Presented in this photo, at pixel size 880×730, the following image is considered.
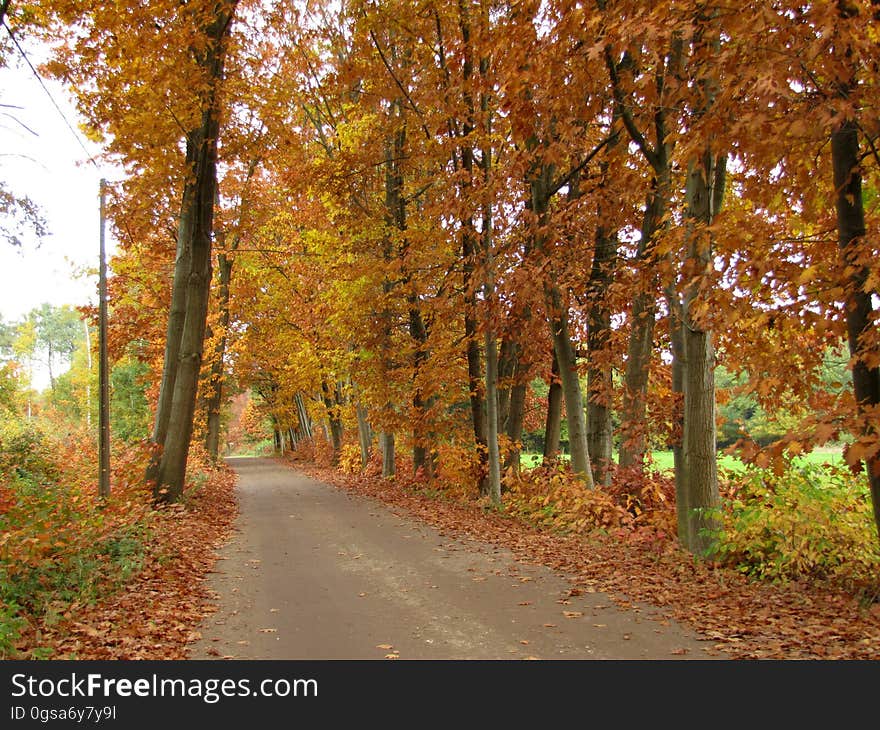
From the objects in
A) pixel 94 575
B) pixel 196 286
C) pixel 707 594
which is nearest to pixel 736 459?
pixel 707 594

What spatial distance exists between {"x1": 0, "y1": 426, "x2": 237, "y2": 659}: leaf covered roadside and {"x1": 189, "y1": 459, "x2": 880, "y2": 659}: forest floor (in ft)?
1.34

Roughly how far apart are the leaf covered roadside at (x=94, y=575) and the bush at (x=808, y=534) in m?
6.11

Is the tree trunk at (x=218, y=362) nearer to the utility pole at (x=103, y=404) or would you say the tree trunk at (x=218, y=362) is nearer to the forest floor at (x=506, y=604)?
the utility pole at (x=103, y=404)

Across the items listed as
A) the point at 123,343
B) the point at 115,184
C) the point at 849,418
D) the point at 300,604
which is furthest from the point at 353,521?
the point at 123,343

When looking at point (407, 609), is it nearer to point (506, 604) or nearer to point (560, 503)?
point (506, 604)

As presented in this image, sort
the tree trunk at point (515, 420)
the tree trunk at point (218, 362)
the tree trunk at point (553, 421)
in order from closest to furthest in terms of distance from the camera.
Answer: the tree trunk at point (515, 420) → the tree trunk at point (553, 421) → the tree trunk at point (218, 362)

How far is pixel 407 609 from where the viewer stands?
6770 millimetres

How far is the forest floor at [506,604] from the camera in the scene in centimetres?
542

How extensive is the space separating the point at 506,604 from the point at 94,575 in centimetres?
458

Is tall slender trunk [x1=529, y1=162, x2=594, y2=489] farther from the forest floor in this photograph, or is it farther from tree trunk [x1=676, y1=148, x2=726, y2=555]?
tree trunk [x1=676, y1=148, x2=726, y2=555]

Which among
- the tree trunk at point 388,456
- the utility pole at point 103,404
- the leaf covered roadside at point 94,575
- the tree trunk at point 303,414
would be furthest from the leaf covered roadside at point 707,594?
the tree trunk at point 303,414

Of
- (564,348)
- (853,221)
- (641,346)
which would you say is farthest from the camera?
(564,348)

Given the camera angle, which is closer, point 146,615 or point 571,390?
point 146,615
